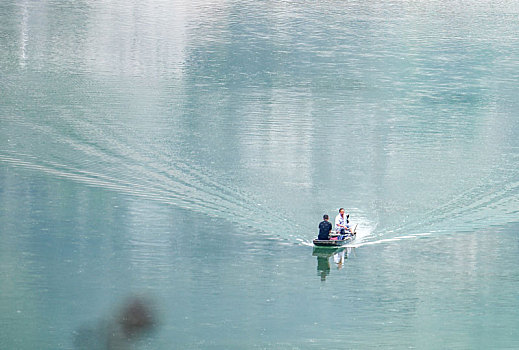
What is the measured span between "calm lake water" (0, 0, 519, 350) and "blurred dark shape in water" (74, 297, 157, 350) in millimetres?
87

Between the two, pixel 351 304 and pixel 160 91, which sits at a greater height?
pixel 160 91

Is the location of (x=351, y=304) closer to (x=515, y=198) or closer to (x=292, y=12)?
(x=515, y=198)

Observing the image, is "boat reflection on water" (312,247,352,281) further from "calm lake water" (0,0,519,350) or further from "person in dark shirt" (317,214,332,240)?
"person in dark shirt" (317,214,332,240)

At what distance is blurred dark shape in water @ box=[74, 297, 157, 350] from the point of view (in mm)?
21953

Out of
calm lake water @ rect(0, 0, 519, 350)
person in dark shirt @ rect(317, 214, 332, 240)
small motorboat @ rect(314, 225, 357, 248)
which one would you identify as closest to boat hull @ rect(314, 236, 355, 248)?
small motorboat @ rect(314, 225, 357, 248)

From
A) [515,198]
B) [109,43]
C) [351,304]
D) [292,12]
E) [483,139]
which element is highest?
[292,12]

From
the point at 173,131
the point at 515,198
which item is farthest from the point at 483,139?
the point at 173,131

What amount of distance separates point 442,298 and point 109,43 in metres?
36.3

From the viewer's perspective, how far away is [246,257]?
90.8 feet

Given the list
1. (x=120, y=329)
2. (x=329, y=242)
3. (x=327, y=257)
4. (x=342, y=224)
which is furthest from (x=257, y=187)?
(x=120, y=329)

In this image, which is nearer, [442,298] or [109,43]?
[442,298]

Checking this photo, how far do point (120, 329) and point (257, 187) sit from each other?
11.4m

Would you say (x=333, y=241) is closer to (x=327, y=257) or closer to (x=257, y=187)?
(x=327, y=257)

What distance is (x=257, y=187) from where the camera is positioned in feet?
109
